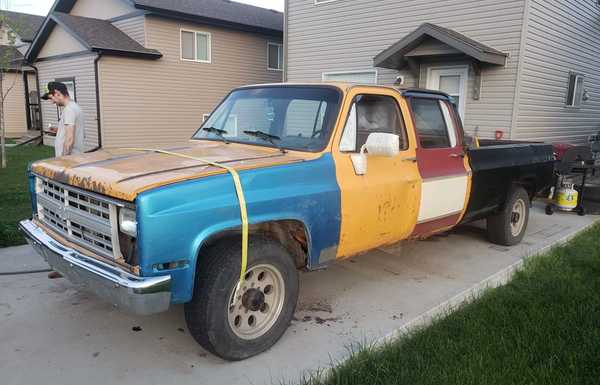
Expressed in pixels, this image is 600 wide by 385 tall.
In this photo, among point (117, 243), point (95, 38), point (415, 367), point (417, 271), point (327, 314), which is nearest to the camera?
point (117, 243)

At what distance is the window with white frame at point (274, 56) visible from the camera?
20641 millimetres

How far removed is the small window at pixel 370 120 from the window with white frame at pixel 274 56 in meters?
16.8

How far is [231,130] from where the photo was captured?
4.55 meters

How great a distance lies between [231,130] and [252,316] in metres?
1.82

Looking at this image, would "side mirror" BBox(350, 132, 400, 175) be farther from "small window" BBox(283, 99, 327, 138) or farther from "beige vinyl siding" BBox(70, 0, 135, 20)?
"beige vinyl siding" BBox(70, 0, 135, 20)

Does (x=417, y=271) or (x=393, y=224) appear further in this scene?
(x=417, y=271)

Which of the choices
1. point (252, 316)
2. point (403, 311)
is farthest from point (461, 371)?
point (252, 316)

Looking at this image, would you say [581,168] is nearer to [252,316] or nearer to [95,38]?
[252,316]

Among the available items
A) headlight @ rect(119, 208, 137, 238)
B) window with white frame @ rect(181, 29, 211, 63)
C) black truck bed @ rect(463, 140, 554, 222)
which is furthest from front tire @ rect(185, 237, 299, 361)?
window with white frame @ rect(181, 29, 211, 63)

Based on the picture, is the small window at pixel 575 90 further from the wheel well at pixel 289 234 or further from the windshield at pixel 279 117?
the wheel well at pixel 289 234

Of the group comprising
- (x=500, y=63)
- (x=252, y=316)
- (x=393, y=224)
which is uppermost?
(x=500, y=63)

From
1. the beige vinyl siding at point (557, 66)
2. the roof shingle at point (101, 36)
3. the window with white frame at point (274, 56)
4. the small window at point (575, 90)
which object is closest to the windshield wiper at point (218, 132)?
the beige vinyl siding at point (557, 66)

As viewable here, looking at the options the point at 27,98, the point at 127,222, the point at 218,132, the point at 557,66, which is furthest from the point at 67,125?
the point at 27,98

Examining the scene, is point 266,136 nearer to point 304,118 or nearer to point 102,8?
point 304,118
